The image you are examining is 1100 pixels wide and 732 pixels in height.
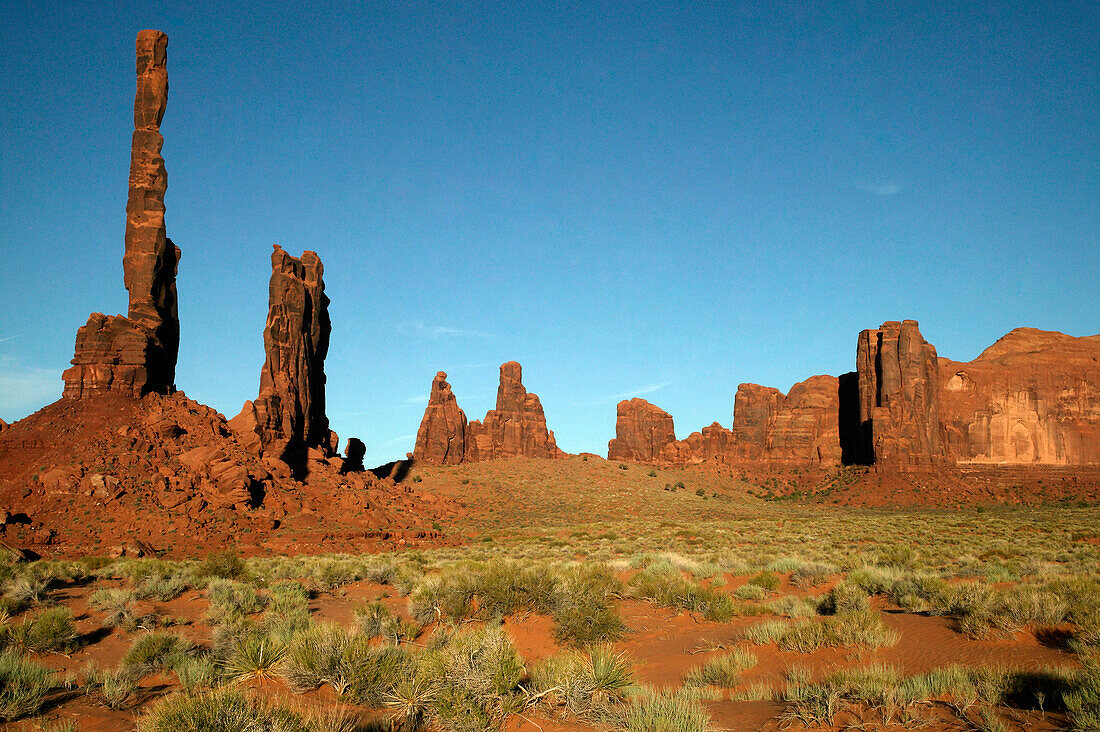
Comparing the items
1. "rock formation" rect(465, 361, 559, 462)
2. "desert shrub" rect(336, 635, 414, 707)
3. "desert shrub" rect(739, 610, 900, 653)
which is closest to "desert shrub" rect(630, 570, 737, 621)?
"desert shrub" rect(739, 610, 900, 653)

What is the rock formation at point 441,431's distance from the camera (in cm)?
8769

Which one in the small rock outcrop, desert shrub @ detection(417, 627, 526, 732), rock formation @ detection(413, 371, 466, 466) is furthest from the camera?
rock formation @ detection(413, 371, 466, 466)

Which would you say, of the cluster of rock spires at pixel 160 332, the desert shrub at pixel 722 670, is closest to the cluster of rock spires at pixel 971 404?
the cluster of rock spires at pixel 160 332

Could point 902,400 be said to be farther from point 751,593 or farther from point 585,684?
point 585,684

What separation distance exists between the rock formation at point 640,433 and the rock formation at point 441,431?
34.2 metres

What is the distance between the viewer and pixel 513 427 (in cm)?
9900

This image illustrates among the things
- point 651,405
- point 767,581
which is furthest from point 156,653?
point 651,405

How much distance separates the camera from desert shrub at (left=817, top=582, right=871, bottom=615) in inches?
464

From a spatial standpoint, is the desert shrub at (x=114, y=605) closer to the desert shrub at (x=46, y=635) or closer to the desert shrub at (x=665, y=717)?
the desert shrub at (x=46, y=635)

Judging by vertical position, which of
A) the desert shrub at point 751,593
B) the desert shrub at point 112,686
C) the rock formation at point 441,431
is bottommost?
the desert shrub at point 751,593

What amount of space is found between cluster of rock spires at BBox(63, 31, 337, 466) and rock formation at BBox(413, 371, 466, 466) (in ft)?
107

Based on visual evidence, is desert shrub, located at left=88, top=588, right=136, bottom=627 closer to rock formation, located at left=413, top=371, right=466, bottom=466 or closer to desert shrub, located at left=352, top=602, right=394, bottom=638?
desert shrub, located at left=352, top=602, right=394, bottom=638

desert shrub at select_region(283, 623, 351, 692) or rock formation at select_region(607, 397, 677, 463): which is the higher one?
rock formation at select_region(607, 397, 677, 463)

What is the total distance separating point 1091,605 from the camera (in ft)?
32.2
